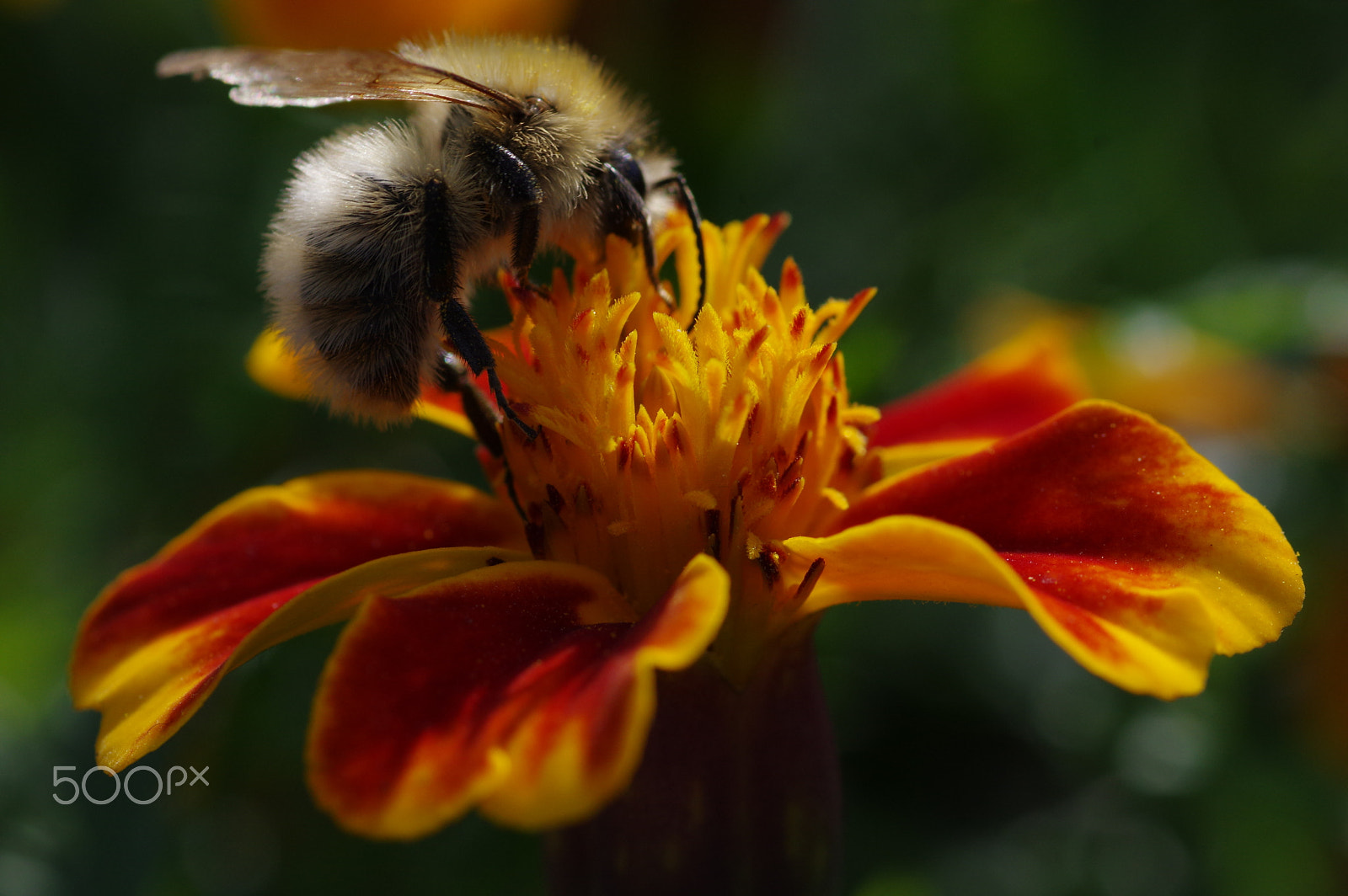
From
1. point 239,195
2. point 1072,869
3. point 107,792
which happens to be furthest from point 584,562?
point 239,195

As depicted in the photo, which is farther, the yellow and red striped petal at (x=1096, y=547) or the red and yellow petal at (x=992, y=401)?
the red and yellow petal at (x=992, y=401)

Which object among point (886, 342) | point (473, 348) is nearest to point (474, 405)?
point (473, 348)

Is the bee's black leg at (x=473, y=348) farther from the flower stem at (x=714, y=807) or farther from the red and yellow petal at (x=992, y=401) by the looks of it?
the red and yellow petal at (x=992, y=401)

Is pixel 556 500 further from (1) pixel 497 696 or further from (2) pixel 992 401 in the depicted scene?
(2) pixel 992 401
